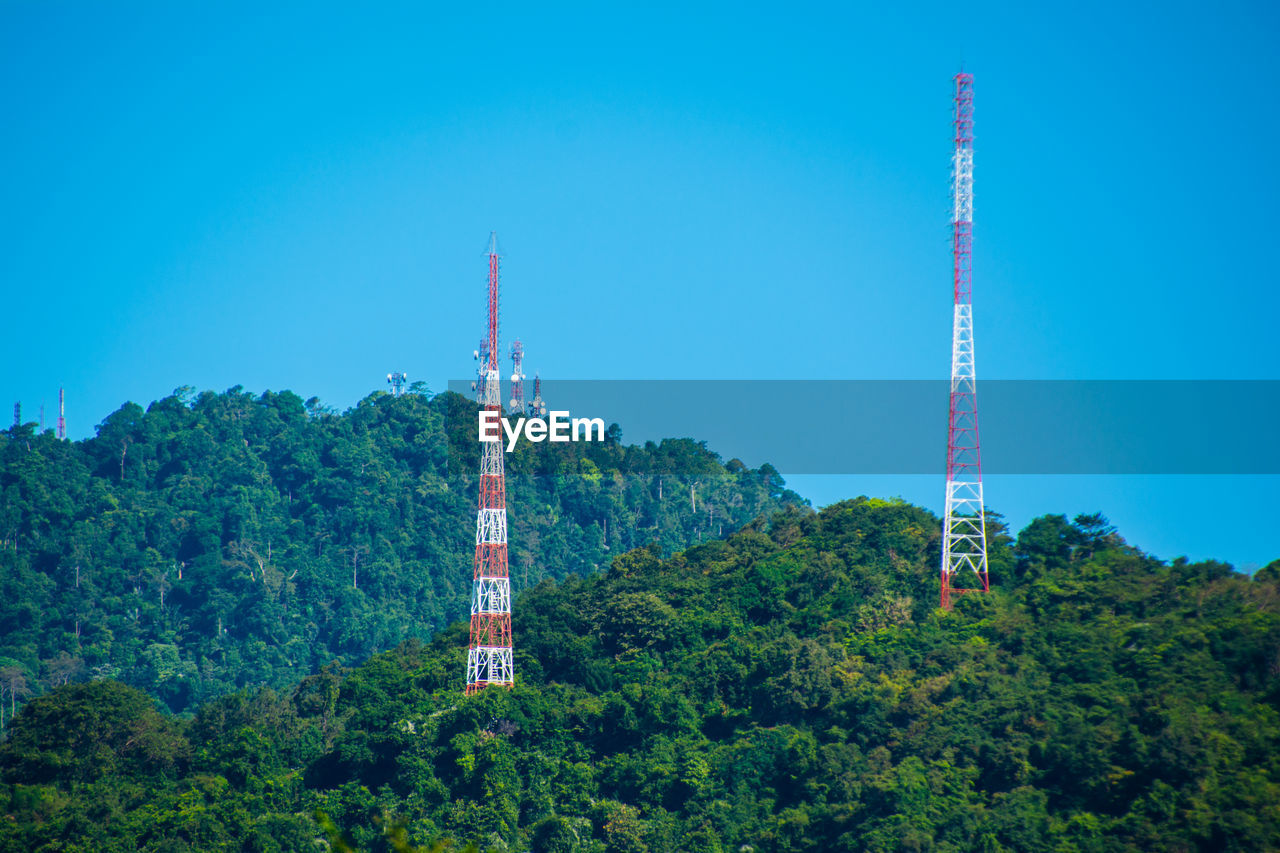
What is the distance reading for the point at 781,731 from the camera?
5184cm

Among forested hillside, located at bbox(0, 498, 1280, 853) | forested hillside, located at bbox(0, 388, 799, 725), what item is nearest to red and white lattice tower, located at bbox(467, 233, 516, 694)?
forested hillside, located at bbox(0, 498, 1280, 853)

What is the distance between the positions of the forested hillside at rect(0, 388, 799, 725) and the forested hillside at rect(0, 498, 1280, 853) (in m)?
43.9

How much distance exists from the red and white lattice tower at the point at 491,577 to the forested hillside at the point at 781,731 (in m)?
1.12

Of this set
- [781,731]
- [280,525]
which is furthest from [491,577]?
[280,525]

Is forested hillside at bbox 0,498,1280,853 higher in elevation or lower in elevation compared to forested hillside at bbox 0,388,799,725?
lower

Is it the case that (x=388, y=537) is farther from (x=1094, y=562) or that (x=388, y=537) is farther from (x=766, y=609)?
(x=1094, y=562)

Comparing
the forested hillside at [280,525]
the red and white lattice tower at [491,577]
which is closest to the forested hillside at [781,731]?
the red and white lattice tower at [491,577]

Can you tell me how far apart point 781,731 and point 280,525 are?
68.7m

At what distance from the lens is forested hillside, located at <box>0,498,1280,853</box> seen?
4450cm

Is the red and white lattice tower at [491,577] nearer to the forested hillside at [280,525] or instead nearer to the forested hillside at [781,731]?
the forested hillside at [781,731]

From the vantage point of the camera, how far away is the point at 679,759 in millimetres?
52094

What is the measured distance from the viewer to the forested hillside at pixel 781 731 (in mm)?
44500

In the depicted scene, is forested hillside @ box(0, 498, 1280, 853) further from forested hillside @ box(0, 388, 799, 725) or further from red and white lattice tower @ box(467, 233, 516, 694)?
forested hillside @ box(0, 388, 799, 725)

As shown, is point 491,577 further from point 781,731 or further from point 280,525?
point 280,525
